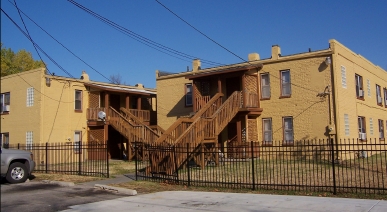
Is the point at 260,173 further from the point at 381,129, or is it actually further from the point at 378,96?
the point at 378,96

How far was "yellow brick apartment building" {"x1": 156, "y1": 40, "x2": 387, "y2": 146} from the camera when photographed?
2206 centimetres

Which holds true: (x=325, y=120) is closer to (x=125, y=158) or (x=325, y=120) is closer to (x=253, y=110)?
(x=253, y=110)

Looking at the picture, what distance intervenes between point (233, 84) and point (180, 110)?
460 cm

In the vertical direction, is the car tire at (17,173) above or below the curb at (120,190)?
above

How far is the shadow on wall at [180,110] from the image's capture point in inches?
1114

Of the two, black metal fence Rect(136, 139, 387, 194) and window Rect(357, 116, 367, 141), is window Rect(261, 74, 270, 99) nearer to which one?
window Rect(357, 116, 367, 141)

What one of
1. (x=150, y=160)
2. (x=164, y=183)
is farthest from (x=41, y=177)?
(x=164, y=183)

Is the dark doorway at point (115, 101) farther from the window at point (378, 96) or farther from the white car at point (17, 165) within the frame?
the window at point (378, 96)

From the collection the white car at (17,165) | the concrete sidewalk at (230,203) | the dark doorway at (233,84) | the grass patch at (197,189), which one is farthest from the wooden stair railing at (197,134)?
the white car at (17,165)

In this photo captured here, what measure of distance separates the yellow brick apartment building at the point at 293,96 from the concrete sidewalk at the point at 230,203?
28.2 ft

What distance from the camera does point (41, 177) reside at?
1672cm

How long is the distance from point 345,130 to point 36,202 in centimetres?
1740

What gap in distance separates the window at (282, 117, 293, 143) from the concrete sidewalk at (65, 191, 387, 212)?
12255 mm

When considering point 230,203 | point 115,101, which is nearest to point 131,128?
point 115,101
